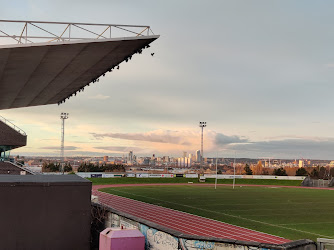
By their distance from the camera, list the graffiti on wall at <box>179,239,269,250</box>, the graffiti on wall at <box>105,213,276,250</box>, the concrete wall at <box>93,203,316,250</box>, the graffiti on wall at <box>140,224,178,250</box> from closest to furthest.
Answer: the concrete wall at <box>93,203,316,250</box> < the graffiti on wall at <box>179,239,269,250</box> < the graffiti on wall at <box>105,213,276,250</box> < the graffiti on wall at <box>140,224,178,250</box>

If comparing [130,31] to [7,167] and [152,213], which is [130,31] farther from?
[7,167]

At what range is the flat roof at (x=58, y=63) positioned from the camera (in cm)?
1859

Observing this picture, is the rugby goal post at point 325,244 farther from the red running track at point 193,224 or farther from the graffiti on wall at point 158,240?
the red running track at point 193,224

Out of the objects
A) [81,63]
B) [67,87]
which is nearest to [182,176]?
[67,87]

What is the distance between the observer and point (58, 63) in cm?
2284

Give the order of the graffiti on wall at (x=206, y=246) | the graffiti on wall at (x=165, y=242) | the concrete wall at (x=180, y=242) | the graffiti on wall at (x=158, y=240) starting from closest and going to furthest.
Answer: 1. the concrete wall at (x=180, y=242)
2. the graffiti on wall at (x=206, y=246)
3. the graffiti on wall at (x=165, y=242)
4. the graffiti on wall at (x=158, y=240)

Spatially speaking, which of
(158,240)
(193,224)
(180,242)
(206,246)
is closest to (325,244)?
(206,246)

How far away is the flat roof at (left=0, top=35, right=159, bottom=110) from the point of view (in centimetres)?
1859

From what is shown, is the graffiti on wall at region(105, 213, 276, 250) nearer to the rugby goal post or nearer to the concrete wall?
the concrete wall

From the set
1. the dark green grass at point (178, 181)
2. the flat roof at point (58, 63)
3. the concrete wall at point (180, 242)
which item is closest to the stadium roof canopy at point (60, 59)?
the flat roof at point (58, 63)

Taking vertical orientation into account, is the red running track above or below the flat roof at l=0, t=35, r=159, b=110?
below

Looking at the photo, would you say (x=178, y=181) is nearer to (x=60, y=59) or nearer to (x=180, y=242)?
(x=60, y=59)

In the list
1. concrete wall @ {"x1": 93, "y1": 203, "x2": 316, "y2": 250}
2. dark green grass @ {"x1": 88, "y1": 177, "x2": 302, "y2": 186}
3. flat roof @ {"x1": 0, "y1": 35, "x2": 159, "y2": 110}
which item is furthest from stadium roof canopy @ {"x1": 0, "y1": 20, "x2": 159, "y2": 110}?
dark green grass @ {"x1": 88, "y1": 177, "x2": 302, "y2": 186}

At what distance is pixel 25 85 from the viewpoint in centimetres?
2908
